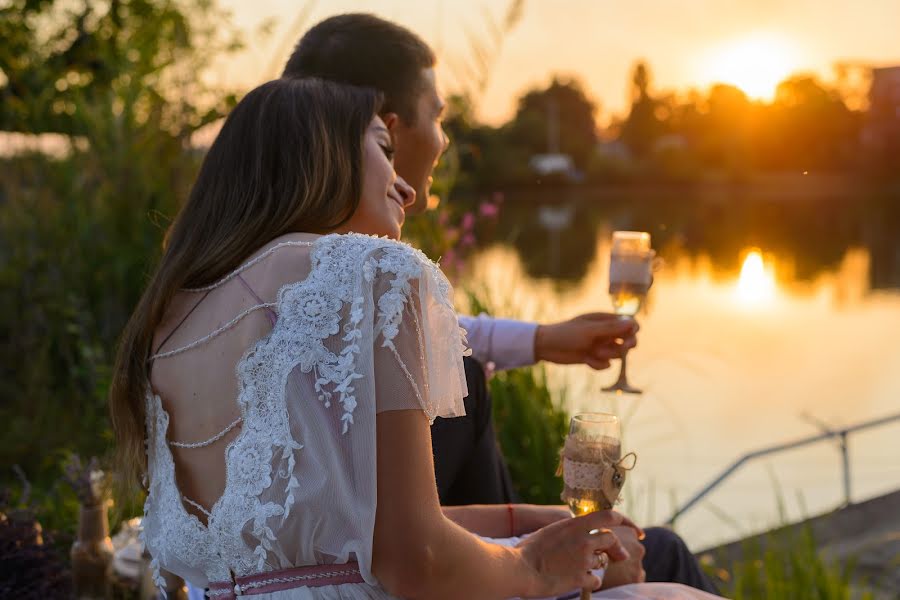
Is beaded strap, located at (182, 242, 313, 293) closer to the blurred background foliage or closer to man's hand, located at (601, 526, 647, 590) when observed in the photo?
man's hand, located at (601, 526, 647, 590)

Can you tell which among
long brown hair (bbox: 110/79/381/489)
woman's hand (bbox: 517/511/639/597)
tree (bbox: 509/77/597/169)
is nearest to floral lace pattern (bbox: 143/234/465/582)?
long brown hair (bbox: 110/79/381/489)

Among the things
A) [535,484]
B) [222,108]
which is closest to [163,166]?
[222,108]

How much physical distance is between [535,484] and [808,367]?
9.57m

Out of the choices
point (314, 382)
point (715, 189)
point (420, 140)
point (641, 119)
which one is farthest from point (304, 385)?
point (715, 189)

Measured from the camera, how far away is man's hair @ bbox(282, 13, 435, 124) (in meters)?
2.66

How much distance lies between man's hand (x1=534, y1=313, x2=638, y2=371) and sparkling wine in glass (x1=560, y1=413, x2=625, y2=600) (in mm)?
824

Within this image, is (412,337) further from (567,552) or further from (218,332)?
(567,552)

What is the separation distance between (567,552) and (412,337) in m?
0.48

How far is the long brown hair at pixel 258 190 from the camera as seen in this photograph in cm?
148

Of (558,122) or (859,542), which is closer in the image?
(859,542)

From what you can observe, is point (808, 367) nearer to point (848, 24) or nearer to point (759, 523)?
point (848, 24)

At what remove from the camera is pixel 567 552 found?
1.50m

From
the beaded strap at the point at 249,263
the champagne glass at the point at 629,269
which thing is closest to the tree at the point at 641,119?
the champagne glass at the point at 629,269

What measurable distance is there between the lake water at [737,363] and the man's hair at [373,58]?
35.1 inches
